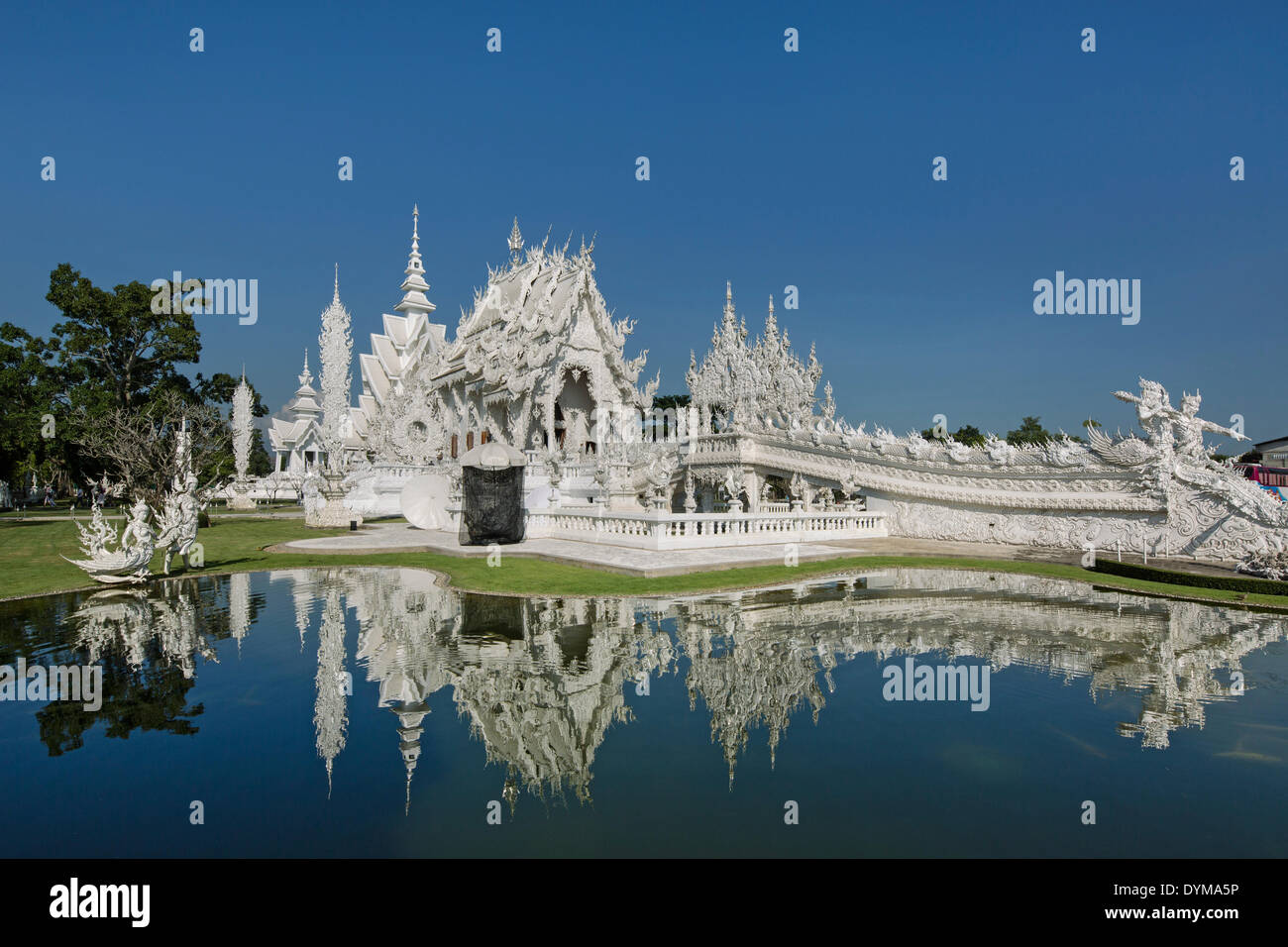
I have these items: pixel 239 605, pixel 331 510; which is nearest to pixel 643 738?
pixel 239 605

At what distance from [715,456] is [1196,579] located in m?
17.5

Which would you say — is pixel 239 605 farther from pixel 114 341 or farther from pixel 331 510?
pixel 114 341

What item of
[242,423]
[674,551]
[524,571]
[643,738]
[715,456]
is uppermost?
[242,423]

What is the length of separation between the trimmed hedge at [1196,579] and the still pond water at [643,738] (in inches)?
87.9

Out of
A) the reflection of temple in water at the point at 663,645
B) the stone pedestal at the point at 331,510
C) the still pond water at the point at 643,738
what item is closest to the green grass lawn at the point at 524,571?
the reflection of temple in water at the point at 663,645

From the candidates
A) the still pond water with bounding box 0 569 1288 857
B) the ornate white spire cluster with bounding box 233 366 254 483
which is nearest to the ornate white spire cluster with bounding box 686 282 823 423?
the still pond water with bounding box 0 569 1288 857

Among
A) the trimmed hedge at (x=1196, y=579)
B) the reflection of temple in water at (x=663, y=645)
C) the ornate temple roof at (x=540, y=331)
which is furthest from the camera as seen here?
the ornate temple roof at (x=540, y=331)

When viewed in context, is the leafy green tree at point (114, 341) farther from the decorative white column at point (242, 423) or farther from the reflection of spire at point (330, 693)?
the reflection of spire at point (330, 693)

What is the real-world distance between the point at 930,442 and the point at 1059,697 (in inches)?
645

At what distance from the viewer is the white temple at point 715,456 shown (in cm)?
1598

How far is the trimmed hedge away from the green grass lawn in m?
0.19

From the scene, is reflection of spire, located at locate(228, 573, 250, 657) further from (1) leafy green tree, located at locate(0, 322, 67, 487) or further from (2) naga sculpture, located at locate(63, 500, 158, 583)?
(1) leafy green tree, located at locate(0, 322, 67, 487)

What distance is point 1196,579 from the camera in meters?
12.2

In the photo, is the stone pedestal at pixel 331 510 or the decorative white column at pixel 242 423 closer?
the stone pedestal at pixel 331 510
